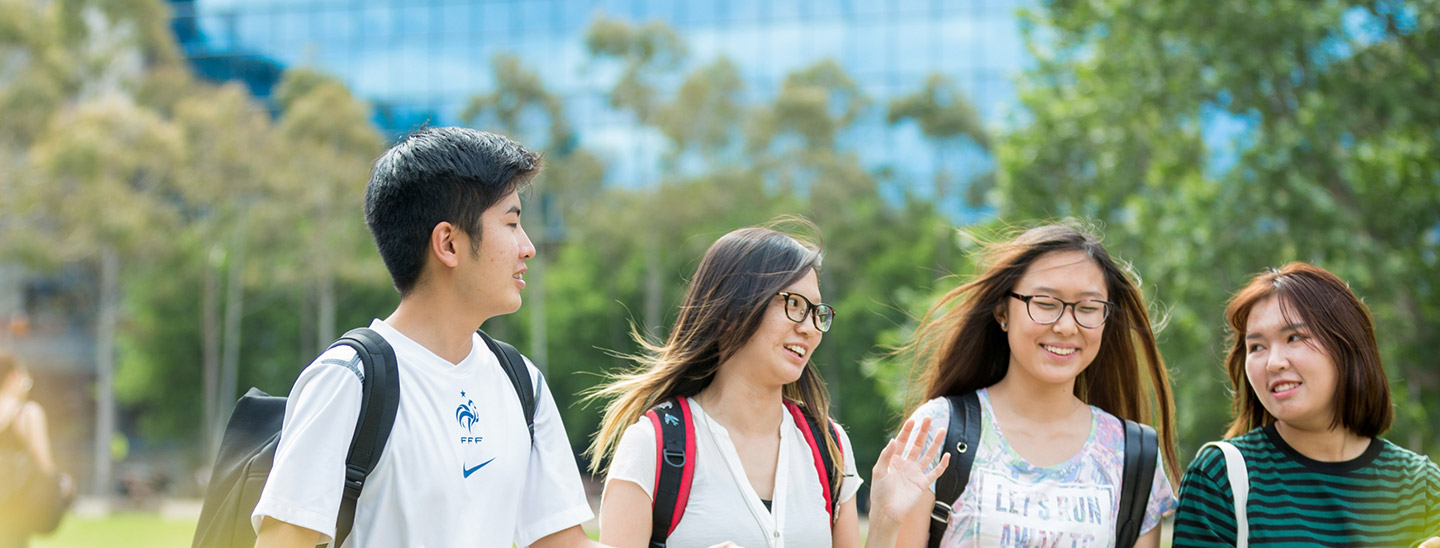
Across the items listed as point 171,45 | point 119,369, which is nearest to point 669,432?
point 171,45

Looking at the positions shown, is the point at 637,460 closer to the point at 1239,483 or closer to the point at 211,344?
the point at 1239,483

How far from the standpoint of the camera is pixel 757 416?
3375 mm

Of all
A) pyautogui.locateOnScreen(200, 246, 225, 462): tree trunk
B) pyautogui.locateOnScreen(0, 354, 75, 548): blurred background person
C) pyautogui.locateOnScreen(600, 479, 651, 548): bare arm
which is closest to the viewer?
pyautogui.locateOnScreen(600, 479, 651, 548): bare arm

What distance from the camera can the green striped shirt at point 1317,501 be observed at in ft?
10.3

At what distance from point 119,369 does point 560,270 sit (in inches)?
625

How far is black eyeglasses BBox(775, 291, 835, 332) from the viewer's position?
332 cm

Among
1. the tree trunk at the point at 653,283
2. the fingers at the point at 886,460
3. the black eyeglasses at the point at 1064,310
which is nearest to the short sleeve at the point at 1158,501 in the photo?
the black eyeglasses at the point at 1064,310

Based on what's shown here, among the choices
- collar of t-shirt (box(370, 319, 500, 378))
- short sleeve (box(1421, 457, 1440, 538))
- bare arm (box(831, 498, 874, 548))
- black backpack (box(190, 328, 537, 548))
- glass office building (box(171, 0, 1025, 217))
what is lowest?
bare arm (box(831, 498, 874, 548))

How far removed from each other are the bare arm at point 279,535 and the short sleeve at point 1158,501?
238 cm

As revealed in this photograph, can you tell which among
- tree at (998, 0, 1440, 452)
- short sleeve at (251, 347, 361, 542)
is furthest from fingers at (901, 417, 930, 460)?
tree at (998, 0, 1440, 452)

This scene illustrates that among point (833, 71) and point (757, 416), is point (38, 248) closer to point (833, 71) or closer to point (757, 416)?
point (833, 71)

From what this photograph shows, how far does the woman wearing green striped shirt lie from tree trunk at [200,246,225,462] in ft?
120

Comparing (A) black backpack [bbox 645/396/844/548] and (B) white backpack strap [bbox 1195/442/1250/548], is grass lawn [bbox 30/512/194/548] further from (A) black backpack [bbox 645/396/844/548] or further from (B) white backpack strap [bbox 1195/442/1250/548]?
(B) white backpack strap [bbox 1195/442/1250/548]

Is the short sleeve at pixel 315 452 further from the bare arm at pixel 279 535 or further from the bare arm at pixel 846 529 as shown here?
the bare arm at pixel 846 529
